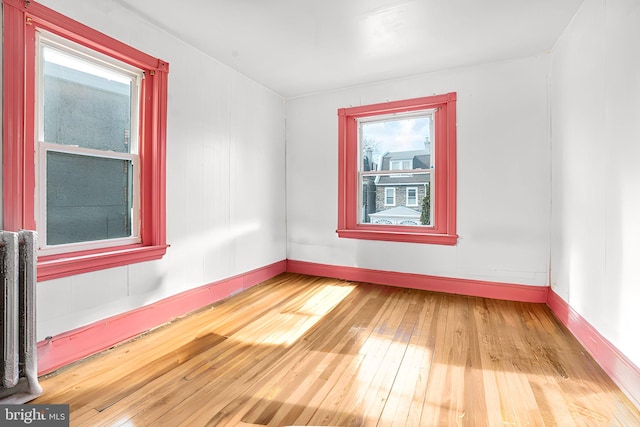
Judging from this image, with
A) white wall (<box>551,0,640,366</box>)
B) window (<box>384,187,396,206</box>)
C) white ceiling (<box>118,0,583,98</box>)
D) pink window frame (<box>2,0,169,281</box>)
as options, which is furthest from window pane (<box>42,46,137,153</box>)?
white wall (<box>551,0,640,366</box>)

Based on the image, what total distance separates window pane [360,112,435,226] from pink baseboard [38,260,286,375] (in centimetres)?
205

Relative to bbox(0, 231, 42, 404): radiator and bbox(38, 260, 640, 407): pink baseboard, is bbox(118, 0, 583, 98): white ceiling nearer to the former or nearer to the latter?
bbox(0, 231, 42, 404): radiator

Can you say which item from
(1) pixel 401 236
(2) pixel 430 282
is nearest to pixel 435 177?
(1) pixel 401 236

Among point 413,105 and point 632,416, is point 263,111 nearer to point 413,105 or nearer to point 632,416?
point 413,105

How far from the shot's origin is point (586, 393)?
166 cm

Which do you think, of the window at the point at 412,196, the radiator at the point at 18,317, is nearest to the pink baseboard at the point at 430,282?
the window at the point at 412,196

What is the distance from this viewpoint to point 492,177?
3.24m

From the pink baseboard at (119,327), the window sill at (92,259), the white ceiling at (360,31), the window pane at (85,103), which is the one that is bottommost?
the pink baseboard at (119,327)

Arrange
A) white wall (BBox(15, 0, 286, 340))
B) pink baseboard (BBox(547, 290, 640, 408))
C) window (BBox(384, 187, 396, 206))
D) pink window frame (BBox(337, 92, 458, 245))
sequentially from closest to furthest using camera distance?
pink baseboard (BBox(547, 290, 640, 408)) < white wall (BBox(15, 0, 286, 340)) < pink window frame (BBox(337, 92, 458, 245)) < window (BBox(384, 187, 396, 206))

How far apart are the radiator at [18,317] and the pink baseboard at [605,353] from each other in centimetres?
320

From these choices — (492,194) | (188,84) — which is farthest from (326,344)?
(188,84)

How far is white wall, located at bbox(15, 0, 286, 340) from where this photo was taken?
2.07 meters

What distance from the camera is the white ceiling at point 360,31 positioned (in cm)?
228

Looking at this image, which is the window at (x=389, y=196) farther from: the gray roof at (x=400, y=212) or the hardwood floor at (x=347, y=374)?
the hardwood floor at (x=347, y=374)
